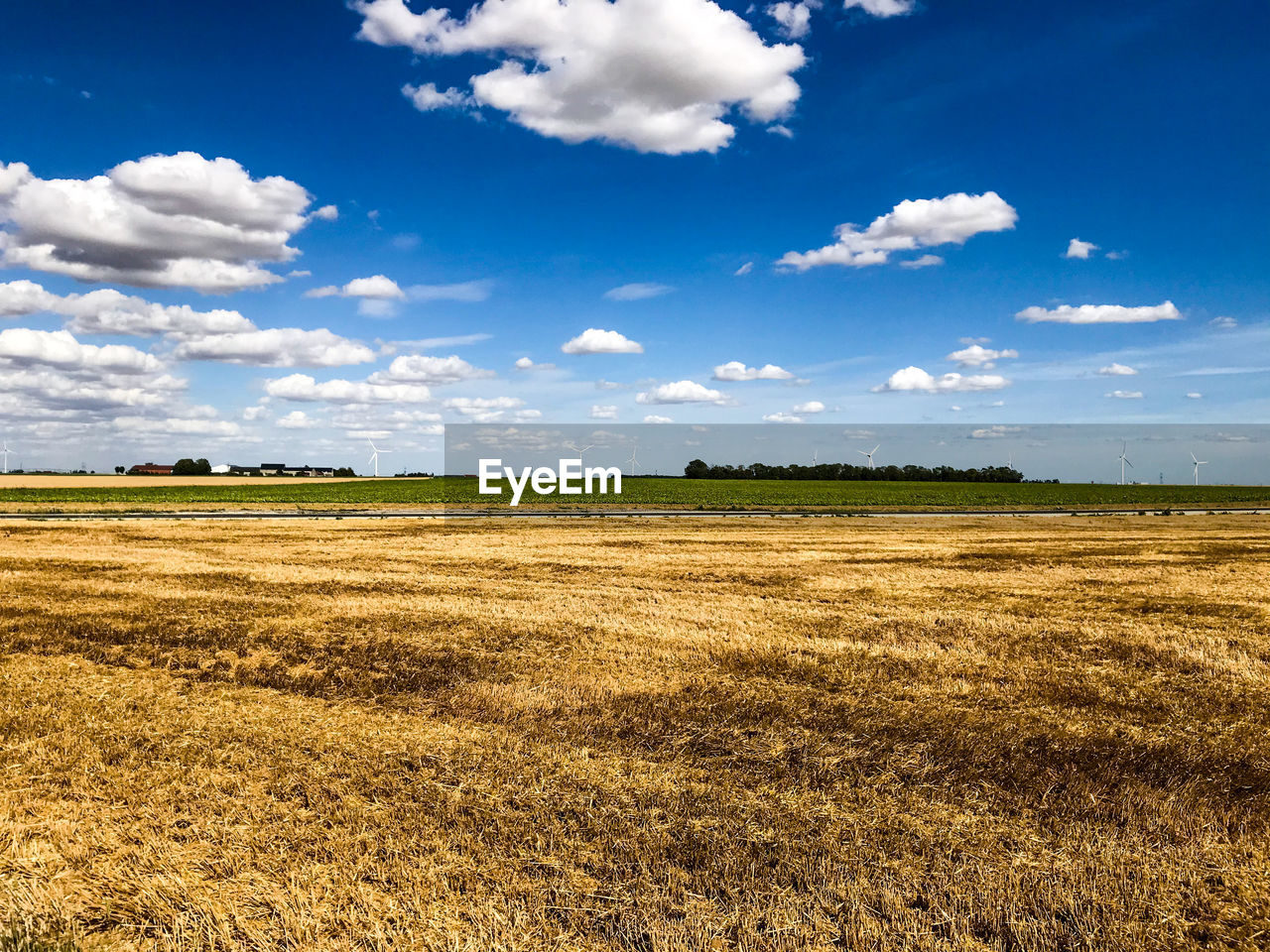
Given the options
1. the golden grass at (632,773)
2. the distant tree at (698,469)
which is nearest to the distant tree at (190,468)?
the distant tree at (698,469)

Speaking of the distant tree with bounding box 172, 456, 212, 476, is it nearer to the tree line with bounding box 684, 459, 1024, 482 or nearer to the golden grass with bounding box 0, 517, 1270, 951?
the tree line with bounding box 684, 459, 1024, 482

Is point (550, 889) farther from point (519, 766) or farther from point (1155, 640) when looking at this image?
point (1155, 640)

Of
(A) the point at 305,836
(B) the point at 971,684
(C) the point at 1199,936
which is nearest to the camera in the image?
(C) the point at 1199,936

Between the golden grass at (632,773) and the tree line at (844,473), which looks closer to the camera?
the golden grass at (632,773)

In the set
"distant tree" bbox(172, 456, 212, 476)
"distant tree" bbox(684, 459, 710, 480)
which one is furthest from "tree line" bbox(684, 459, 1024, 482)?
"distant tree" bbox(172, 456, 212, 476)

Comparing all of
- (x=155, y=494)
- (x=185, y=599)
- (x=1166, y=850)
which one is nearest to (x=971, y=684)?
(x=1166, y=850)

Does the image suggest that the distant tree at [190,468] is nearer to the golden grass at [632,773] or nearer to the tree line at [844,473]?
the tree line at [844,473]

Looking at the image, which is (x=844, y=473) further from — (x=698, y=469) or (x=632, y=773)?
(x=632, y=773)

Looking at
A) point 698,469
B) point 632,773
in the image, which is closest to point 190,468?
point 698,469

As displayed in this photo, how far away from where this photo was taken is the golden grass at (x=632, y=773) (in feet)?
15.1

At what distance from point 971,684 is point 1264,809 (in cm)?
357

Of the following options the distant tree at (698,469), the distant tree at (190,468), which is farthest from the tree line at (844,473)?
the distant tree at (190,468)

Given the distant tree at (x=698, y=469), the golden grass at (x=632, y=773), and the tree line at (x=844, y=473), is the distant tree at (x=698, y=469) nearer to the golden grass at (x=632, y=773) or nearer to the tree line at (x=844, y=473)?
the tree line at (x=844, y=473)

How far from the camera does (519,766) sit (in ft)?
22.1
